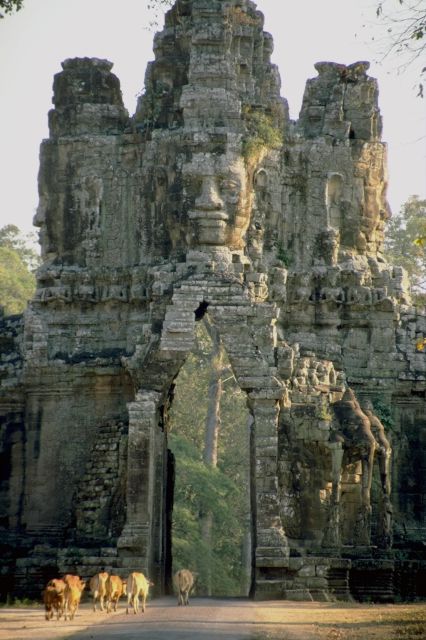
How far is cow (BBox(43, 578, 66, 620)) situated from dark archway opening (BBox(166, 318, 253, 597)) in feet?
62.1

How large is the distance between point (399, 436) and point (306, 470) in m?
3.33

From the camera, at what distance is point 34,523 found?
1401 inches

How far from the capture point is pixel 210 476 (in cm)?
5069

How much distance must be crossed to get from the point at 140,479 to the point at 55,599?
5.97m

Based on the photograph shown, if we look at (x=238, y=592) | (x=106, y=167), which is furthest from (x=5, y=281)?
(x=106, y=167)

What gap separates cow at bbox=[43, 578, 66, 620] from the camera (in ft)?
86.8

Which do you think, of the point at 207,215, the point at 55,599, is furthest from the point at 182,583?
the point at 207,215

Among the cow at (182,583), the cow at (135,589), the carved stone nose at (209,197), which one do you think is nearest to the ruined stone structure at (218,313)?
the carved stone nose at (209,197)

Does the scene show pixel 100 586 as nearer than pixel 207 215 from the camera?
Yes

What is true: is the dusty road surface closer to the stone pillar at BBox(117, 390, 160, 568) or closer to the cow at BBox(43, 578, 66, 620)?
the cow at BBox(43, 578, 66, 620)

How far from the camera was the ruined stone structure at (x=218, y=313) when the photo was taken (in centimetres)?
3331

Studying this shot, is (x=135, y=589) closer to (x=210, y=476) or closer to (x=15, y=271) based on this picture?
(x=210, y=476)

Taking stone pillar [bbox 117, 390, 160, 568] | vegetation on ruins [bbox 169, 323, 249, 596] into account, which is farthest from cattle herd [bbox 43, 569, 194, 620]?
vegetation on ruins [bbox 169, 323, 249, 596]

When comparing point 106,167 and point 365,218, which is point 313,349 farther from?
point 106,167
